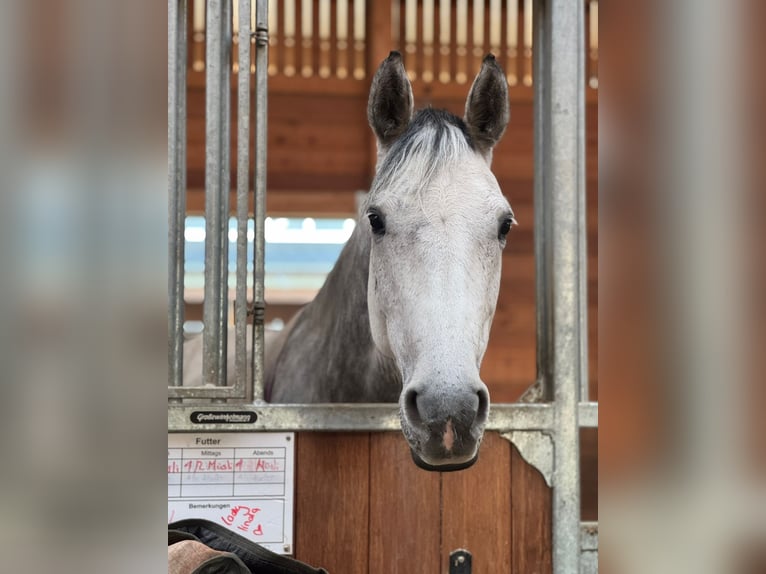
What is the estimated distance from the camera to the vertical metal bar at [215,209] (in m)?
1.46

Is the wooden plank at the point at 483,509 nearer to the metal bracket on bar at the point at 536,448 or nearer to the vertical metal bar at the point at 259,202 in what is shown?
the metal bracket on bar at the point at 536,448

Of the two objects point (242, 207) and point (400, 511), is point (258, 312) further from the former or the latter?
point (400, 511)

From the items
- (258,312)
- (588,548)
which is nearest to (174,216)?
(258,312)

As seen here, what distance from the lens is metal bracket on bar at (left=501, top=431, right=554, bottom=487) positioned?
1.47m

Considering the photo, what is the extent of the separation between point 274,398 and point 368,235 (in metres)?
0.52

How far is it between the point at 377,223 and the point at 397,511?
0.60m

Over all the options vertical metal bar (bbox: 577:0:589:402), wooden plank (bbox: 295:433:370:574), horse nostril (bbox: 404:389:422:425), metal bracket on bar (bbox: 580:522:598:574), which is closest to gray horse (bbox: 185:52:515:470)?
horse nostril (bbox: 404:389:422:425)

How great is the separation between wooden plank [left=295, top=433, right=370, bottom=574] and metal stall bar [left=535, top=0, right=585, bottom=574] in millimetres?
409

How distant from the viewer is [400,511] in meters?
1.43

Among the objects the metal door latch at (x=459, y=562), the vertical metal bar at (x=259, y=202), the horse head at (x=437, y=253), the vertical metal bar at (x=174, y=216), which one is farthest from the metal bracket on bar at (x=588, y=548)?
the vertical metal bar at (x=174, y=216)

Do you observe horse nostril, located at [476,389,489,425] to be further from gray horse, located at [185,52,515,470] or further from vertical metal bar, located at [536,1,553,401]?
vertical metal bar, located at [536,1,553,401]
